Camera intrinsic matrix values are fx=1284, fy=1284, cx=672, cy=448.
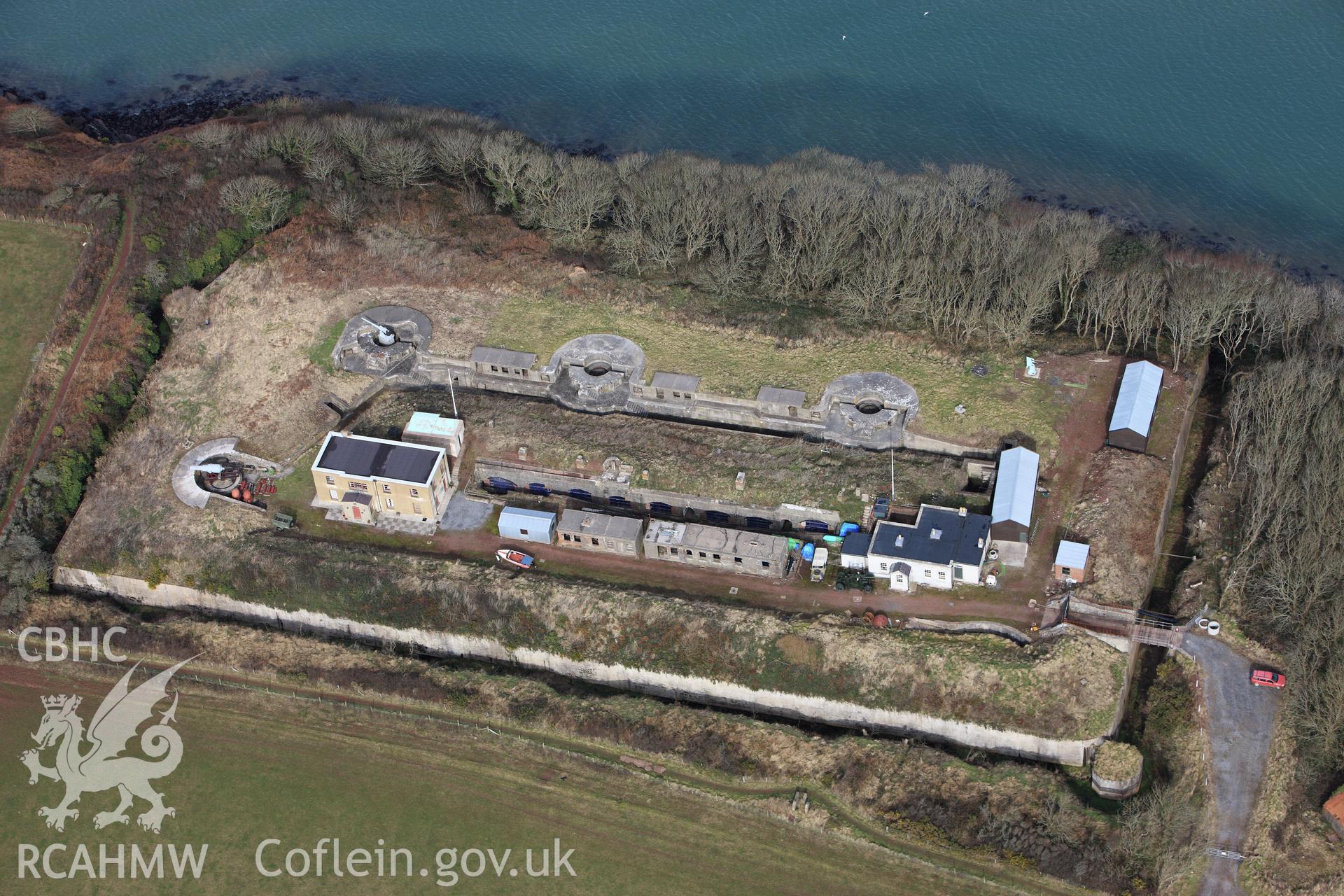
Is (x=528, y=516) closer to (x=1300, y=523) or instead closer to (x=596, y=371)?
(x=596, y=371)

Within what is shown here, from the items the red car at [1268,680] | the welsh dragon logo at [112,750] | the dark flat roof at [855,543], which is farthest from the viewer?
the dark flat roof at [855,543]

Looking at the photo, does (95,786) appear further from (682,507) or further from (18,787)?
(682,507)

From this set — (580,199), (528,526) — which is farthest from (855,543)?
(580,199)

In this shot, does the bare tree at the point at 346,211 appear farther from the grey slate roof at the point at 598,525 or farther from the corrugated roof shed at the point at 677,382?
the grey slate roof at the point at 598,525

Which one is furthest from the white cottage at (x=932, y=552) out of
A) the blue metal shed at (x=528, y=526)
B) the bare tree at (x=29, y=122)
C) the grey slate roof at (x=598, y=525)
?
the bare tree at (x=29, y=122)

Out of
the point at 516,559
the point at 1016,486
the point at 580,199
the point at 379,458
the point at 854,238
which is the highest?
the point at 854,238

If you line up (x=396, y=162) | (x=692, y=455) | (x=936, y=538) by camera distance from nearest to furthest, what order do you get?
(x=936, y=538) → (x=692, y=455) → (x=396, y=162)
